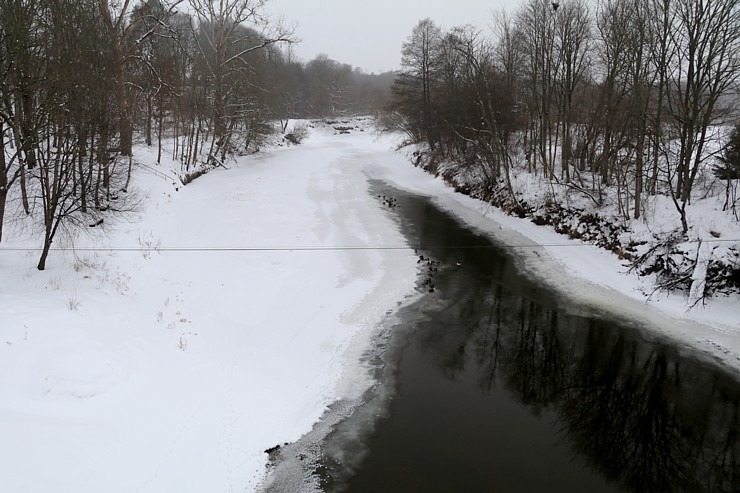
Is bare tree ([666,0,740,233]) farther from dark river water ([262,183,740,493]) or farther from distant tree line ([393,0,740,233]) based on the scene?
dark river water ([262,183,740,493])

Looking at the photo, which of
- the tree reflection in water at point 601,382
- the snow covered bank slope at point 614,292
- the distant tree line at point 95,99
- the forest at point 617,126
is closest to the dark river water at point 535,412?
the tree reflection in water at point 601,382

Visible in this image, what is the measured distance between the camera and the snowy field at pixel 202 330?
611 cm

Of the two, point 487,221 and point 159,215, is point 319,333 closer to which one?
point 159,215

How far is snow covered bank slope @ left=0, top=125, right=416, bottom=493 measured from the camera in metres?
6.00

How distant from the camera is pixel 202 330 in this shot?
32.0ft

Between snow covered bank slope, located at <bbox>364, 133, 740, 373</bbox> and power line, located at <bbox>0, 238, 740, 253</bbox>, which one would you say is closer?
snow covered bank slope, located at <bbox>364, 133, 740, 373</bbox>

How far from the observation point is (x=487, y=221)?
21.5 m

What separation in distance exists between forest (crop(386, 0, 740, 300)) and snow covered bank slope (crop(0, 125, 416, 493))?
7332mm

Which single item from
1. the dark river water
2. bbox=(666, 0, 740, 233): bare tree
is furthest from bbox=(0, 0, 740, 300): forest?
the dark river water

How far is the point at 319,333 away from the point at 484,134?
707 inches

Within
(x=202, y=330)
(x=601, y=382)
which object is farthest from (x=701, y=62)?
(x=202, y=330)

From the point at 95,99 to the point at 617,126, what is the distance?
670 inches

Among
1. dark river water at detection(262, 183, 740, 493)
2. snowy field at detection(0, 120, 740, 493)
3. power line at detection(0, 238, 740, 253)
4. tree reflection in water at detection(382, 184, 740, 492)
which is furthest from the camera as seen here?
power line at detection(0, 238, 740, 253)

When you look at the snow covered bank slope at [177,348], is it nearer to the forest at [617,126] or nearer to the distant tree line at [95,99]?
the distant tree line at [95,99]
